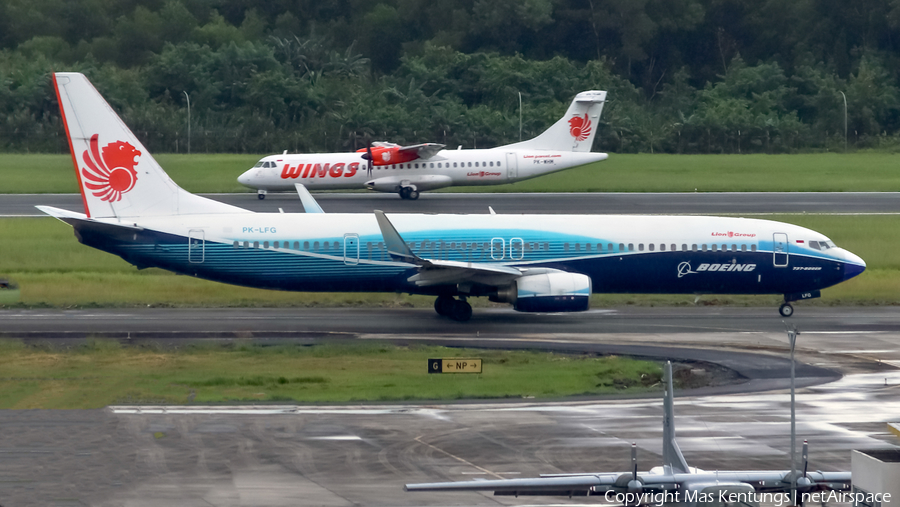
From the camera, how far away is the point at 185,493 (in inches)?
629

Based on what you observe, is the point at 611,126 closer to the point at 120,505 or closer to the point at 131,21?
the point at 131,21

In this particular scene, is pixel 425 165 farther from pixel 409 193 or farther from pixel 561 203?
pixel 561 203

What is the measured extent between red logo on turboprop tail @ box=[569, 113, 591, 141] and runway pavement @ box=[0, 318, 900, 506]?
38.4 metres

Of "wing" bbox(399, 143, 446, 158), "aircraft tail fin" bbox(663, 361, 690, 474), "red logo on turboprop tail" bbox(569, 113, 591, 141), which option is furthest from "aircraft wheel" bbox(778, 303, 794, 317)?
"red logo on turboprop tail" bbox(569, 113, 591, 141)

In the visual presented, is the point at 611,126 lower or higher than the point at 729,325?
higher

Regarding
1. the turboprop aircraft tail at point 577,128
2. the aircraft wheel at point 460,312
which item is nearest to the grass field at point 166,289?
the aircraft wheel at point 460,312

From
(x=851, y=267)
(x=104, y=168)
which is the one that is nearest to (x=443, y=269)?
(x=104, y=168)

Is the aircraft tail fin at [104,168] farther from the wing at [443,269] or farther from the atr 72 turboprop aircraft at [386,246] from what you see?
the wing at [443,269]

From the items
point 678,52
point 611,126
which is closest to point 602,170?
point 611,126

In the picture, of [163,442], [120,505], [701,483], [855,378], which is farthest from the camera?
[855,378]

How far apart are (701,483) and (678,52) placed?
4039 inches

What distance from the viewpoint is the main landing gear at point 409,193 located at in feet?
196

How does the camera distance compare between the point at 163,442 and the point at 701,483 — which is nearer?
the point at 701,483

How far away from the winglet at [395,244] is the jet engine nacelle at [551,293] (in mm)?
3045
